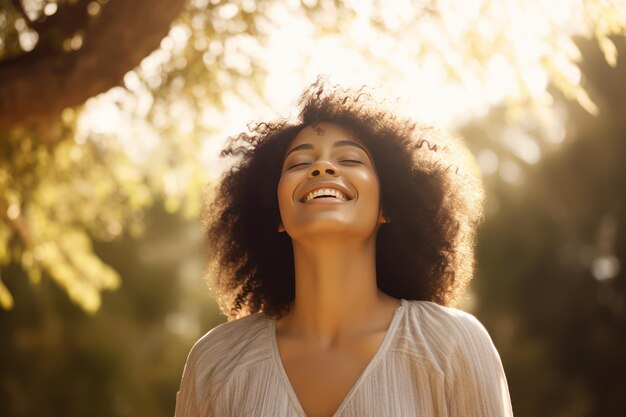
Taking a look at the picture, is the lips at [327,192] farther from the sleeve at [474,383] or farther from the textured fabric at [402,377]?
the sleeve at [474,383]

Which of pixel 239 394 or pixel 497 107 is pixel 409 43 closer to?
pixel 239 394

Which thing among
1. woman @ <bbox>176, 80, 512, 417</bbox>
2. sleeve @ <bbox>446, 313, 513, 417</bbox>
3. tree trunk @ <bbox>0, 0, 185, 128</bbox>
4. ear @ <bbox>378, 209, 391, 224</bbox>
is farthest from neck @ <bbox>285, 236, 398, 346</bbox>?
tree trunk @ <bbox>0, 0, 185, 128</bbox>

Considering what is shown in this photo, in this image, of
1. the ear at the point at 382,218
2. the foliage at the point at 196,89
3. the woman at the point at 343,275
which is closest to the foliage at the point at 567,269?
the foliage at the point at 196,89

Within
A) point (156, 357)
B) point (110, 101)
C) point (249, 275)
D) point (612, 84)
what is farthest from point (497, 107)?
point (249, 275)

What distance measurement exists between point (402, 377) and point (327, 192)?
0.58 m

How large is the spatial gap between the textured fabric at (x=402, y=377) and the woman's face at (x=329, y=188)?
0.31 meters

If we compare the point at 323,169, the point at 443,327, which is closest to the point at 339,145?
the point at 323,169

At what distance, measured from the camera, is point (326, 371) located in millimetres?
2631

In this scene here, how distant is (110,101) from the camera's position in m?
5.38

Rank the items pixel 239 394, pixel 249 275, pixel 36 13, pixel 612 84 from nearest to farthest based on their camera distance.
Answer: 1. pixel 239 394
2. pixel 249 275
3. pixel 36 13
4. pixel 612 84

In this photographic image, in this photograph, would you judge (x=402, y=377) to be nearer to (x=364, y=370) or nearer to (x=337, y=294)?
(x=364, y=370)

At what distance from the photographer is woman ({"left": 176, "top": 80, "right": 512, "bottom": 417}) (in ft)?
8.37

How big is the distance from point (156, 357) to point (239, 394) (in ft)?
48.3

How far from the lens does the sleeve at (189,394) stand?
2809mm
